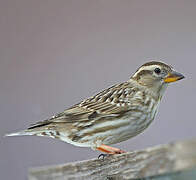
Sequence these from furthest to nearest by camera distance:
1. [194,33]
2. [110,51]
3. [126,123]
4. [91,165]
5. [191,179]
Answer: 1. [110,51]
2. [194,33]
3. [126,123]
4. [91,165]
5. [191,179]

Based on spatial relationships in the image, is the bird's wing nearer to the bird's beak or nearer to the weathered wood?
the bird's beak

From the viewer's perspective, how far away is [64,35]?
3.96m

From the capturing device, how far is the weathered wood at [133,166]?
144 centimetres

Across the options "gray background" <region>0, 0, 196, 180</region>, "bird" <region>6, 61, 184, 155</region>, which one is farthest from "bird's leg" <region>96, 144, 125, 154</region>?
"gray background" <region>0, 0, 196, 180</region>

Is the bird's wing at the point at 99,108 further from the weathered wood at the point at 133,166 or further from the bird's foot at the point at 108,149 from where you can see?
the weathered wood at the point at 133,166

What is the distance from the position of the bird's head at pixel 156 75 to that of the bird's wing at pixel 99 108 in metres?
0.12

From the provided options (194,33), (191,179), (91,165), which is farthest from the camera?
(194,33)

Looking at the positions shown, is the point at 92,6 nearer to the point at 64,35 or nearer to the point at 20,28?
the point at 64,35

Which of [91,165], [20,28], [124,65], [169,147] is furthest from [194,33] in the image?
[169,147]

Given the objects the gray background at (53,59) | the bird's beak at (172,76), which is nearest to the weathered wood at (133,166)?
the bird's beak at (172,76)

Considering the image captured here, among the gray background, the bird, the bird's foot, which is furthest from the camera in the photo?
the gray background

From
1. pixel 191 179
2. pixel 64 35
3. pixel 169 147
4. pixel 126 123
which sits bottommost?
pixel 191 179

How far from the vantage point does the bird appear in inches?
93.0

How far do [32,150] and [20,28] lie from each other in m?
1.05
